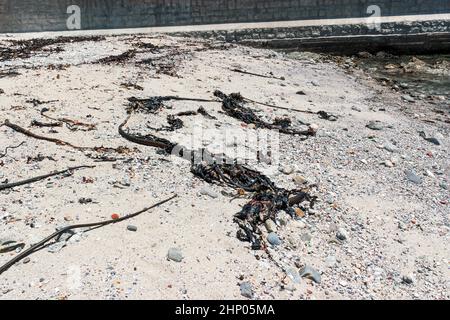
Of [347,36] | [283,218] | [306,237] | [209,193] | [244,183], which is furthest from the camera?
[347,36]

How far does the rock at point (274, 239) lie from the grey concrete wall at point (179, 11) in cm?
1379

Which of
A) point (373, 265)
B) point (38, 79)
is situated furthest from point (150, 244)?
point (38, 79)

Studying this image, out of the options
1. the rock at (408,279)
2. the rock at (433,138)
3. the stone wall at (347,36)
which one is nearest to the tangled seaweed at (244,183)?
the rock at (408,279)

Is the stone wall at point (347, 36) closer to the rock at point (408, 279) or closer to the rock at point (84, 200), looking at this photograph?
the rock at point (84, 200)

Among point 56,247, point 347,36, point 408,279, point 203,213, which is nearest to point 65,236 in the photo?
point 56,247

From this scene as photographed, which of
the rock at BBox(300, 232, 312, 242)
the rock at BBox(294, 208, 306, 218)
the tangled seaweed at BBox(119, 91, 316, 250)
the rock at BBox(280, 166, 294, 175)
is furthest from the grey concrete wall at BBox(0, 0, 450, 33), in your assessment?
the rock at BBox(300, 232, 312, 242)

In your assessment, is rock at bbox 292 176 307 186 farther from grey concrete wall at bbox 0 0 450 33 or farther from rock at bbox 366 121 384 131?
grey concrete wall at bbox 0 0 450 33

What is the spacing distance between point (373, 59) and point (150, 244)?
14427mm

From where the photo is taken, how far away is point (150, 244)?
3.59m

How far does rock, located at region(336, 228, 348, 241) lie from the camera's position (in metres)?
4.07

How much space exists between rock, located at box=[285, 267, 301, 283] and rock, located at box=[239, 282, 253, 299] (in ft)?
1.21

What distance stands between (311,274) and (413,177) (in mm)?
2820

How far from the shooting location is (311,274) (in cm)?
345

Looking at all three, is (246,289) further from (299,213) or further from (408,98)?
(408,98)
